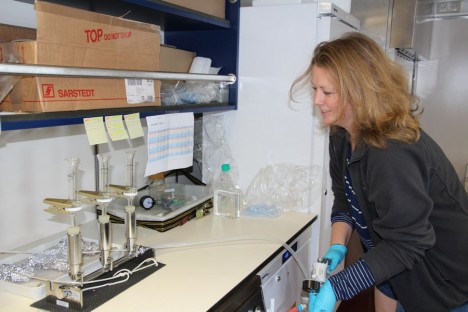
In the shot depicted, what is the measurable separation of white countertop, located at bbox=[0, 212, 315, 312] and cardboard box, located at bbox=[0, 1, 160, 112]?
1.77ft

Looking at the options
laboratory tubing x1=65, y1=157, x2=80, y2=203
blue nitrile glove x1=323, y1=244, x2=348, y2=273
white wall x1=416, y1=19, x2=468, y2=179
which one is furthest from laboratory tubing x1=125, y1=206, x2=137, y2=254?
white wall x1=416, y1=19, x2=468, y2=179

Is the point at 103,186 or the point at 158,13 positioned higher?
the point at 158,13

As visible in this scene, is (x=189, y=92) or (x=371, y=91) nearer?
(x=371, y=91)

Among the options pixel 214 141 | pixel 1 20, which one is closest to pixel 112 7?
pixel 1 20

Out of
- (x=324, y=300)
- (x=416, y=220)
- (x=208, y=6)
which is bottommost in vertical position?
(x=324, y=300)

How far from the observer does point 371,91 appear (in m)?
1.27

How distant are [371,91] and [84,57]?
875 millimetres

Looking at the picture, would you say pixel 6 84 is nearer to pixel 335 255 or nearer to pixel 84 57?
pixel 84 57

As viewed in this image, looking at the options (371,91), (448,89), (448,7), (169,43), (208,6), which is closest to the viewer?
(371,91)

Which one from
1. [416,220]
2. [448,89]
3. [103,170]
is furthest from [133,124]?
[448,89]

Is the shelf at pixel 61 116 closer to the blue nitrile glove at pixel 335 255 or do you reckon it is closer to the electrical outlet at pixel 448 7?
the blue nitrile glove at pixel 335 255

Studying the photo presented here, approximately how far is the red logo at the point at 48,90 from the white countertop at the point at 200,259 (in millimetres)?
575

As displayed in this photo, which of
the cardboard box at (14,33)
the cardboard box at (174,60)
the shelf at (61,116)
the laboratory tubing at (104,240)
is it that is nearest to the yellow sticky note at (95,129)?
the shelf at (61,116)

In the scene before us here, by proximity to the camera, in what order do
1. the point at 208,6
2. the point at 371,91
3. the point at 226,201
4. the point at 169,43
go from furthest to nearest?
the point at 169,43 → the point at 226,201 → the point at 208,6 → the point at 371,91
